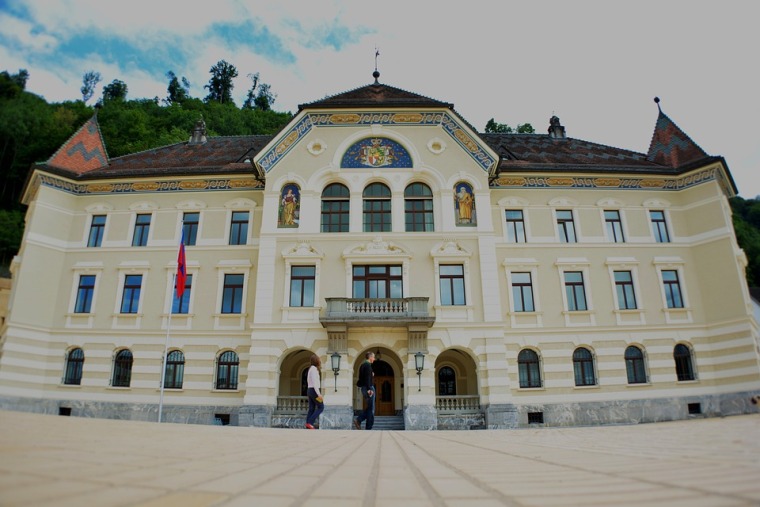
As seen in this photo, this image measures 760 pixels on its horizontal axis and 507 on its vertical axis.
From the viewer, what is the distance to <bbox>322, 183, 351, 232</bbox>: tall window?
23750mm

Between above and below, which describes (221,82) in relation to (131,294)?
above

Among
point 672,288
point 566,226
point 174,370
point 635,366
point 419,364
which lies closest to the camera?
point 419,364

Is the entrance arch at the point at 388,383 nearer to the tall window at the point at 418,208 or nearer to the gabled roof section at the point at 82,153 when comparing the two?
the tall window at the point at 418,208

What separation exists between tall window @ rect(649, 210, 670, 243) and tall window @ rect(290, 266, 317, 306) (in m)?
18.8

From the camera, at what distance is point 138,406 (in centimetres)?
2280

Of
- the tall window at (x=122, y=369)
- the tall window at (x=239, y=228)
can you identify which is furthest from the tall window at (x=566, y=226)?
the tall window at (x=122, y=369)

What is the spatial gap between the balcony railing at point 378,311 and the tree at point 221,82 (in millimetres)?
86604

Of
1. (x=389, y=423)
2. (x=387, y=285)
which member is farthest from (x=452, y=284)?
(x=389, y=423)

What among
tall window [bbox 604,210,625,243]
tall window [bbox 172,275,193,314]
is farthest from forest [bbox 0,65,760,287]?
tall window [bbox 604,210,625,243]

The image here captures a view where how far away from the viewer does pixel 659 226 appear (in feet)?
84.0

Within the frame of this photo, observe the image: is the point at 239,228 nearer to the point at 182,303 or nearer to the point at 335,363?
the point at 182,303

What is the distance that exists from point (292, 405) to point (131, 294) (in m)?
11.0

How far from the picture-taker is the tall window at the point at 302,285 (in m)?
22.5

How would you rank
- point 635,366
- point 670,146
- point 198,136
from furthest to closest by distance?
point 198,136
point 670,146
point 635,366
